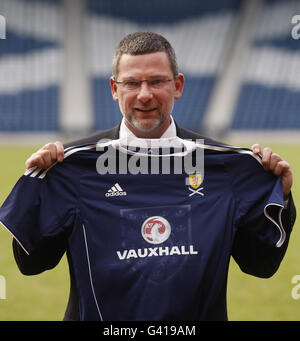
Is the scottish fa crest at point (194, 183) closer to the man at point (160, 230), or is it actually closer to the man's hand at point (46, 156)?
the man at point (160, 230)

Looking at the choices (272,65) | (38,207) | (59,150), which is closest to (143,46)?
(59,150)

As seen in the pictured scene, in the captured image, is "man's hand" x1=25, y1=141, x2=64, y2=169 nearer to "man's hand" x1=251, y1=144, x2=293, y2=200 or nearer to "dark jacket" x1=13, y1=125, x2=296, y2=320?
"dark jacket" x1=13, y1=125, x2=296, y2=320

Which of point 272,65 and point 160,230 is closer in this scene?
point 160,230

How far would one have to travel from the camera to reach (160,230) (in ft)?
7.91

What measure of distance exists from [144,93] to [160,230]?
0.65 meters

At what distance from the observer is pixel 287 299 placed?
4.86m

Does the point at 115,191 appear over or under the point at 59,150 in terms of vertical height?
under

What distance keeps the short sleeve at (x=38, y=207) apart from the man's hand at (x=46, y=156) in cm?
6

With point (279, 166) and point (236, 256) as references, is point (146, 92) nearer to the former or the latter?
point (279, 166)

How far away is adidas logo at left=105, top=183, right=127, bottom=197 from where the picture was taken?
249cm

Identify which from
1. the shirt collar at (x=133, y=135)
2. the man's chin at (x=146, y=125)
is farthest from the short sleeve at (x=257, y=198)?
the man's chin at (x=146, y=125)
